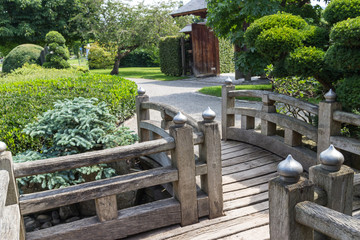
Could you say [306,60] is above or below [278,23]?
below

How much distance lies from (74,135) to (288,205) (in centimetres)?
326

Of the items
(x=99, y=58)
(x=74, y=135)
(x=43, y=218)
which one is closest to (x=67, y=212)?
(x=43, y=218)

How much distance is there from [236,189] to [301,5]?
21.7ft

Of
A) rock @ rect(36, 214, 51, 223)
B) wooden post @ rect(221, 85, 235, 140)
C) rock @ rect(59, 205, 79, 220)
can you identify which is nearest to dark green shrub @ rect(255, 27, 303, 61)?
wooden post @ rect(221, 85, 235, 140)

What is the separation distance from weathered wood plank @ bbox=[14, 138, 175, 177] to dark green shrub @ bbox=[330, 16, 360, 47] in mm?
1955

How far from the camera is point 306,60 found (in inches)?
162

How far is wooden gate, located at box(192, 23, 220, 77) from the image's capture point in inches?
703

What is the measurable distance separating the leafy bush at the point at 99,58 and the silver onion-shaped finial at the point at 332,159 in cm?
2720

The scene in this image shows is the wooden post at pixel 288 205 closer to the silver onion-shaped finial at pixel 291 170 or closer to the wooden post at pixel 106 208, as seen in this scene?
the silver onion-shaped finial at pixel 291 170

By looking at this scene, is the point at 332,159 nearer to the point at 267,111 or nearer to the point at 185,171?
the point at 185,171

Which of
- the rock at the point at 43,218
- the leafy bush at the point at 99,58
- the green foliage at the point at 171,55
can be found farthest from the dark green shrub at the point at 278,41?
the leafy bush at the point at 99,58

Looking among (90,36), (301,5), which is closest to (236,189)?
(301,5)

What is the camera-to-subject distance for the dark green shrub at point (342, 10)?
3.81 metres

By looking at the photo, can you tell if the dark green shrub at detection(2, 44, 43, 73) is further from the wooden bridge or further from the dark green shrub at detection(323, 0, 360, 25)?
the dark green shrub at detection(323, 0, 360, 25)
